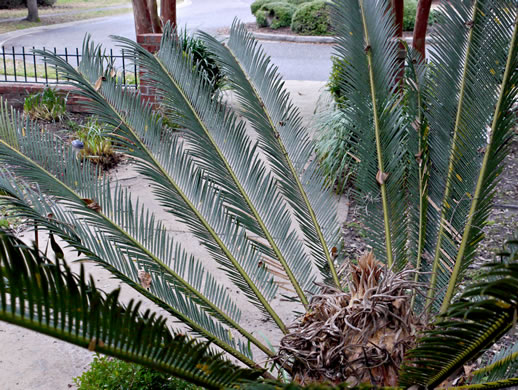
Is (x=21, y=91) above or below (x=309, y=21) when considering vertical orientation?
below

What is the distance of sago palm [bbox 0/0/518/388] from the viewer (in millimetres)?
2316

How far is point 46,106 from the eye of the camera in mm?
8594

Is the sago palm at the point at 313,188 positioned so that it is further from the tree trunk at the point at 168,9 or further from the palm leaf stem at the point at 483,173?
the tree trunk at the point at 168,9

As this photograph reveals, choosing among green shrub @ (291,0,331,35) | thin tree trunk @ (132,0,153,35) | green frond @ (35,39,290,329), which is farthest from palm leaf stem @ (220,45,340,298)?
green shrub @ (291,0,331,35)

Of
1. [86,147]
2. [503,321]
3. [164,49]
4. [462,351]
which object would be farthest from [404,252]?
[86,147]

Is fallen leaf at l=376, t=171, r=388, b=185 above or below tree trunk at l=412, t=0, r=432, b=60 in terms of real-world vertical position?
below

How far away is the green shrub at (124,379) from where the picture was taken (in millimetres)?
3205

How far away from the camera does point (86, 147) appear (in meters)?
7.21

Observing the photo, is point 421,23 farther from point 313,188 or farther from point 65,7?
point 65,7

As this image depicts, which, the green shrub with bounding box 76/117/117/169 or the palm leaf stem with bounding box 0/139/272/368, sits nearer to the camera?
the palm leaf stem with bounding box 0/139/272/368

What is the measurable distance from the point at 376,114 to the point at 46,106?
6718 mm

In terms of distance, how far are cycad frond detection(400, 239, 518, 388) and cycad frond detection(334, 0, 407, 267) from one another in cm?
115

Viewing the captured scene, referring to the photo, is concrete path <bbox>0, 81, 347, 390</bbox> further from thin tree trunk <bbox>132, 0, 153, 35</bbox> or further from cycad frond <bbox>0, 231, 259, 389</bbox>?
thin tree trunk <bbox>132, 0, 153, 35</bbox>

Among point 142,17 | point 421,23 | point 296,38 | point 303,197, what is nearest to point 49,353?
point 303,197
